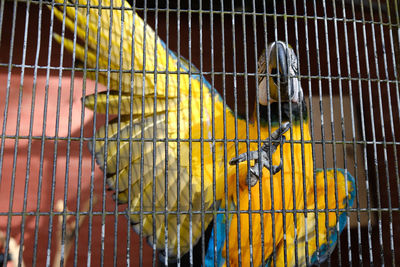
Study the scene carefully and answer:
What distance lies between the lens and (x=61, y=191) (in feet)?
9.71

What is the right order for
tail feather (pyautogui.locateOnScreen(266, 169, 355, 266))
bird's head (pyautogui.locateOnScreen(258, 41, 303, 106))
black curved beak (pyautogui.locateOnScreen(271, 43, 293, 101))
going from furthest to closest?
tail feather (pyautogui.locateOnScreen(266, 169, 355, 266)) → bird's head (pyautogui.locateOnScreen(258, 41, 303, 106)) → black curved beak (pyautogui.locateOnScreen(271, 43, 293, 101))

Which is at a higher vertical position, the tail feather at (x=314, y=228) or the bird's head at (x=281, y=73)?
the bird's head at (x=281, y=73)

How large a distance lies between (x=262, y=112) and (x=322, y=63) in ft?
2.88

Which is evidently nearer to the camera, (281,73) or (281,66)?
(281,66)

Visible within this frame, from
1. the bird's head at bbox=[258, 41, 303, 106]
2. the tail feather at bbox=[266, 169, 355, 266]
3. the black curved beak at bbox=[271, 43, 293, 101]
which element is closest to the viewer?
the black curved beak at bbox=[271, 43, 293, 101]

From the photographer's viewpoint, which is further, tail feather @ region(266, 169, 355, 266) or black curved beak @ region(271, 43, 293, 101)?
tail feather @ region(266, 169, 355, 266)

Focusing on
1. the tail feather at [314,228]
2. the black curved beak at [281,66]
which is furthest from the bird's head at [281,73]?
the tail feather at [314,228]

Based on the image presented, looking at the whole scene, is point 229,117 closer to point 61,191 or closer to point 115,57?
point 115,57

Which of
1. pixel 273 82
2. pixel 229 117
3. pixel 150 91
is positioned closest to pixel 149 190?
pixel 150 91

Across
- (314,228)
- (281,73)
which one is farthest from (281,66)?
(314,228)

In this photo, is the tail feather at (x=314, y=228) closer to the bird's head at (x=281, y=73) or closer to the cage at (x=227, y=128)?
the cage at (x=227, y=128)

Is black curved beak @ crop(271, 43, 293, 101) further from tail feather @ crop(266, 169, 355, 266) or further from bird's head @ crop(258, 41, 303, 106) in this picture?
tail feather @ crop(266, 169, 355, 266)

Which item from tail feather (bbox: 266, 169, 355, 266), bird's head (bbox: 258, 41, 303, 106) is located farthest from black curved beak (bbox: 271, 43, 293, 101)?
tail feather (bbox: 266, 169, 355, 266)

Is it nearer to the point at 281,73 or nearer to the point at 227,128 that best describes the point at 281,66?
the point at 281,73
